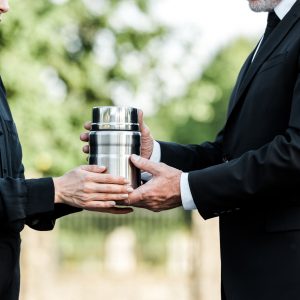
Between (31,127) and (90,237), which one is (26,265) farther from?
(90,237)

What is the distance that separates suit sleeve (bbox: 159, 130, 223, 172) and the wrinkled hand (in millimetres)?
707

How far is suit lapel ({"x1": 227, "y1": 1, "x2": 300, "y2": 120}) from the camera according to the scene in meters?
4.34

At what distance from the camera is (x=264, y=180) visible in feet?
13.6

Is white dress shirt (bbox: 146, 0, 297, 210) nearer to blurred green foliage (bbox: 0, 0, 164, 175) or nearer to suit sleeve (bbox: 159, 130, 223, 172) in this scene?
suit sleeve (bbox: 159, 130, 223, 172)

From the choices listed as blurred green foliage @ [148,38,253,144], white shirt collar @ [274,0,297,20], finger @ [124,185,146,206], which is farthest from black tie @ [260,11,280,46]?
blurred green foliage @ [148,38,253,144]

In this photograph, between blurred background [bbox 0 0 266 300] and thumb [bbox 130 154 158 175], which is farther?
blurred background [bbox 0 0 266 300]

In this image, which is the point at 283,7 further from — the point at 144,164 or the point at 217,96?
the point at 217,96

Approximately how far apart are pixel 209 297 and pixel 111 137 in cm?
920

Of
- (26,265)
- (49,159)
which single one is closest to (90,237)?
(49,159)

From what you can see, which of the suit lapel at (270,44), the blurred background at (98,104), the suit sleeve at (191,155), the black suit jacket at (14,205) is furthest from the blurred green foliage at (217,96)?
the suit lapel at (270,44)

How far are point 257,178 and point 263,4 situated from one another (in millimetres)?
940

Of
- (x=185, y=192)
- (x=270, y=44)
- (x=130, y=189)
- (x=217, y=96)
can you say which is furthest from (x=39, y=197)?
(x=217, y=96)

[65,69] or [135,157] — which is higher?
[65,69]

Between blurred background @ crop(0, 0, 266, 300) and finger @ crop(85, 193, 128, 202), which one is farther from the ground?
blurred background @ crop(0, 0, 266, 300)
